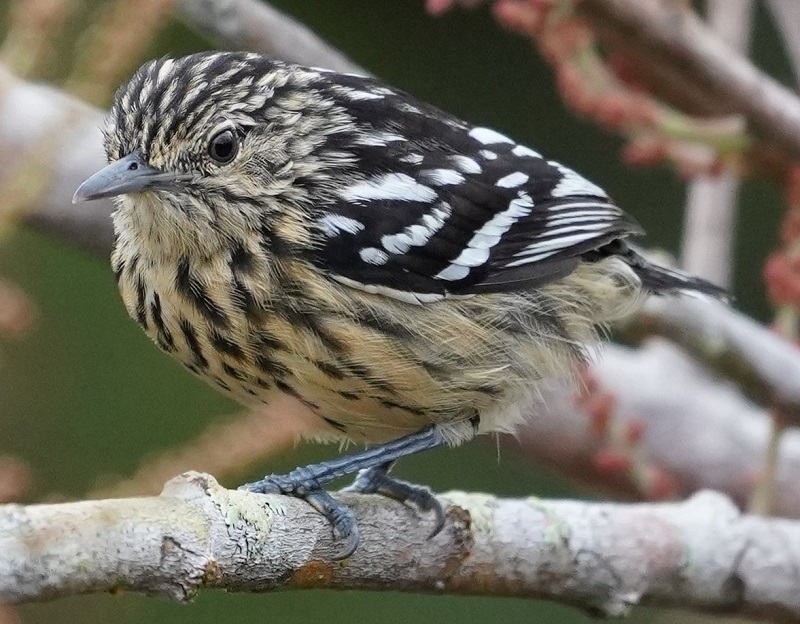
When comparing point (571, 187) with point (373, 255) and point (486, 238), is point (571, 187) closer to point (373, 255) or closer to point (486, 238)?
point (486, 238)

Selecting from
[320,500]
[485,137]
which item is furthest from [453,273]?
[320,500]

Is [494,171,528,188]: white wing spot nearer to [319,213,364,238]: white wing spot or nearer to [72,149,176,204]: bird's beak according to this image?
[319,213,364,238]: white wing spot

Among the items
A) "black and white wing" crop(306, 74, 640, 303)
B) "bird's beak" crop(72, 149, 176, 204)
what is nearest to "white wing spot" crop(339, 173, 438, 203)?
"black and white wing" crop(306, 74, 640, 303)

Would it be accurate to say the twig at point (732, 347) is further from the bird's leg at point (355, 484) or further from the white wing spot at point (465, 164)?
the bird's leg at point (355, 484)

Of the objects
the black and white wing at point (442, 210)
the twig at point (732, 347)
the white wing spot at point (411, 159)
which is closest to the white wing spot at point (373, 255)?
the black and white wing at point (442, 210)

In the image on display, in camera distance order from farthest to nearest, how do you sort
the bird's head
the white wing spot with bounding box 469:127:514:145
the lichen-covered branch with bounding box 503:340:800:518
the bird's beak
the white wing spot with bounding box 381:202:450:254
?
1. the lichen-covered branch with bounding box 503:340:800:518
2. the white wing spot with bounding box 469:127:514:145
3. the white wing spot with bounding box 381:202:450:254
4. the bird's head
5. the bird's beak

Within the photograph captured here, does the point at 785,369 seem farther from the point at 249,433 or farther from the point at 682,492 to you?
the point at 249,433
